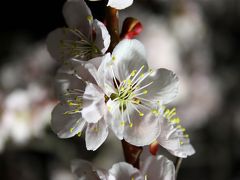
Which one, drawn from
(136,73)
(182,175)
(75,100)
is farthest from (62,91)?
(182,175)

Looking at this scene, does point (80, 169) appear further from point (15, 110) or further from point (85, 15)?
point (15, 110)

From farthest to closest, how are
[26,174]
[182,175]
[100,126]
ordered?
[182,175], [26,174], [100,126]

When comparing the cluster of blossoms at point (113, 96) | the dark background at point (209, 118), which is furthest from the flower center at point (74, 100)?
the dark background at point (209, 118)

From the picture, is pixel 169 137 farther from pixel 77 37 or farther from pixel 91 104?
pixel 77 37

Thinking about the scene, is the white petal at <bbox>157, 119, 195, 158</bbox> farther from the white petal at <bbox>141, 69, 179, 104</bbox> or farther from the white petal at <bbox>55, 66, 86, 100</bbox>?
the white petal at <bbox>55, 66, 86, 100</bbox>

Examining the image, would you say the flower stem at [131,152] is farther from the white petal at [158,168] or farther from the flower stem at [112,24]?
the flower stem at [112,24]

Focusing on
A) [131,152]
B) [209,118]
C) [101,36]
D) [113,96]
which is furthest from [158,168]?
[209,118]

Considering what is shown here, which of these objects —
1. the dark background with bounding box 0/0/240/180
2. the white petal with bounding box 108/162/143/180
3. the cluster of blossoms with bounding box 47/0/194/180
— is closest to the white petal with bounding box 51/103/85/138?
the cluster of blossoms with bounding box 47/0/194/180
